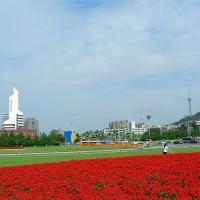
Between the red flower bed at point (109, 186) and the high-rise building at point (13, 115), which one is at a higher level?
the high-rise building at point (13, 115)

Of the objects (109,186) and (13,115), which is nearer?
(109,186)

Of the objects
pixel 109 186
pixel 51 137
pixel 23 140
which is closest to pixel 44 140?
pixel 51 137

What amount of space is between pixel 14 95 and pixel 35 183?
164 meters

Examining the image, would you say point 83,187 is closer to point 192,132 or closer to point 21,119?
point 192,132

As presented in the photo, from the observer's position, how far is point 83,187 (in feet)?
24.9

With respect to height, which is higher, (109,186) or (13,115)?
(13,115)

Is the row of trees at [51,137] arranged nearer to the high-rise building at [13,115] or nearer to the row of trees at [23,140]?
the row of trees at [23,140]

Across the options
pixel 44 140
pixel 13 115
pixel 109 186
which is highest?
pixel 13 115

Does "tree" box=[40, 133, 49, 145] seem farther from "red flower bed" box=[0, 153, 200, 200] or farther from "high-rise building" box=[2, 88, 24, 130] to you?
"red flower bed" box=[0, 153, 200, 200]

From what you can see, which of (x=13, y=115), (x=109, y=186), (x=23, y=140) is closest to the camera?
(x=109, y=186)

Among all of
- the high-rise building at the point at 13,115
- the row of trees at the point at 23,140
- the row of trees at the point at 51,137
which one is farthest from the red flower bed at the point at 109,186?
the high-rise building at the point at 13,115

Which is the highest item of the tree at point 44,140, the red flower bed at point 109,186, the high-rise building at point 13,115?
the high-rise building at point 13,115

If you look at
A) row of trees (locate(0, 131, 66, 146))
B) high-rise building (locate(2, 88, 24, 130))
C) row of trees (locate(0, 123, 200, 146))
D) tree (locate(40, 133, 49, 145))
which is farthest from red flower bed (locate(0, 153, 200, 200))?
high-rise building (locate(2, 88, 24, 130))

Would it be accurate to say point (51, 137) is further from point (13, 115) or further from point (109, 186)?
point (109, 186)
